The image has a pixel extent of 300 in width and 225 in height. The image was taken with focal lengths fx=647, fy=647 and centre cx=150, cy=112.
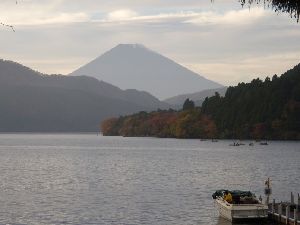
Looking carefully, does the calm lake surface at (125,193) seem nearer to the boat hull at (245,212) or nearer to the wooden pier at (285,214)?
the boat hull at (245,212)

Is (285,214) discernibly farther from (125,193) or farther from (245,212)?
(125,193)

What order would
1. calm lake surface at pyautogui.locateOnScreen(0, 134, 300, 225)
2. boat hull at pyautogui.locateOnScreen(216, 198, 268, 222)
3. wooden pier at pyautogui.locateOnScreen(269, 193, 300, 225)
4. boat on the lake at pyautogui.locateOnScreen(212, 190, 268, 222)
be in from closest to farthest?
wooden pier at pyautogui.locateOnScreen(269, 193, 300, 225)
boat hull at pyautogui.locateOnScreen(216, 198, 268, 222)
boat on the lake at pyautogui.locateOnScreen(212, 190, 268, 222)
calm lake surface at pyautogui.locateOnScreen(0, 134, 300, 225)

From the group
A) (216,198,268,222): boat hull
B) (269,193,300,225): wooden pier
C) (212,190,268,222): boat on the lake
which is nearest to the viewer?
(269,193,300,225): wooden pier

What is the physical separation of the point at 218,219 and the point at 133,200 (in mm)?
20256

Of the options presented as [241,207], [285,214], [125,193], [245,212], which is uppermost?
[241,207]

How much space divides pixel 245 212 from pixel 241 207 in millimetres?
596

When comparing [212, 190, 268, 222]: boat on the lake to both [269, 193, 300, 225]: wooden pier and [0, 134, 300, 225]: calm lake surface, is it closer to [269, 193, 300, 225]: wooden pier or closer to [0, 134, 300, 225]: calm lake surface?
[269, 193, 300, 225]: wooden pier

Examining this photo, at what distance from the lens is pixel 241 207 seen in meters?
56.6

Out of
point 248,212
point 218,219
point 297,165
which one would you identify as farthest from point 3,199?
point 297,165

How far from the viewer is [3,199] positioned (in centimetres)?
8144

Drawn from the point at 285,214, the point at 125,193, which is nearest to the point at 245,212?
the point at 285,214

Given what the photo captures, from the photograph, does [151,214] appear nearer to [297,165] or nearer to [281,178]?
[281,178]

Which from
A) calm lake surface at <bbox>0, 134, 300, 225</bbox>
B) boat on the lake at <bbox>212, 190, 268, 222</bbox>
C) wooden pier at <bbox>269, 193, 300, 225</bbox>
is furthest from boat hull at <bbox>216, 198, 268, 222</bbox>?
calm lake surface at <bbox>0, 134, 300, 225</bbox>

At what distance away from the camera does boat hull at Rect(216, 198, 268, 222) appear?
55.2 meters
